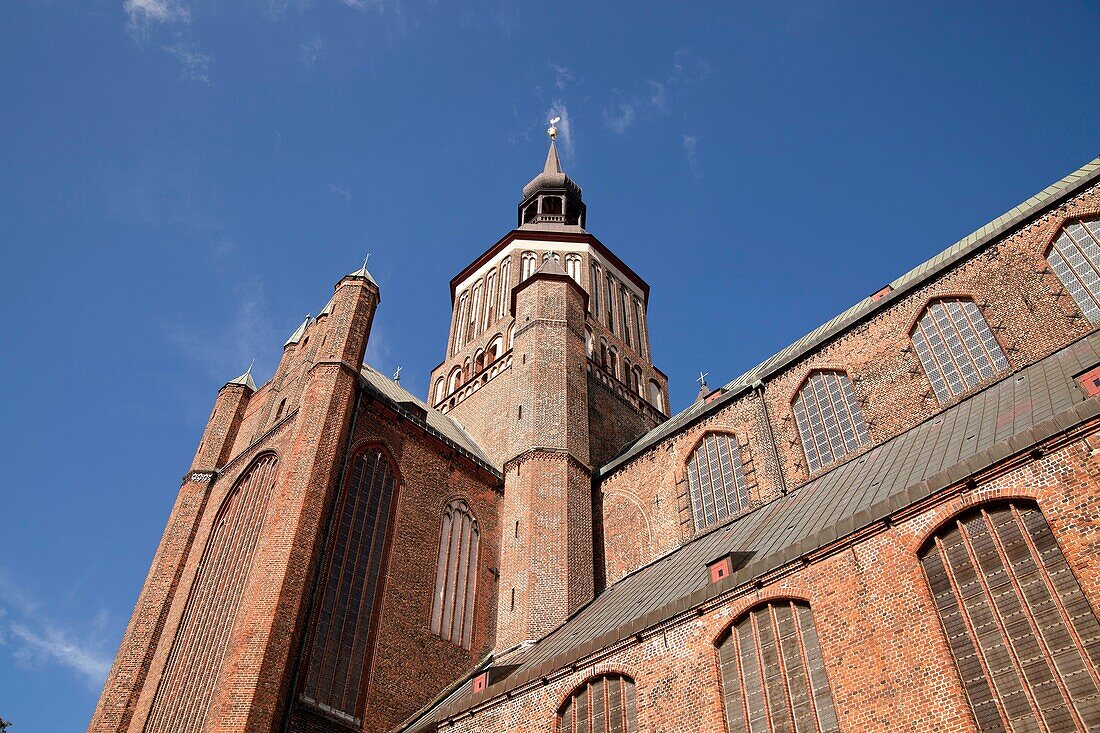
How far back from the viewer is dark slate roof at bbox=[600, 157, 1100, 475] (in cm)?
1858

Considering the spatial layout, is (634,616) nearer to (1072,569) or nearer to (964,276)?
(1072,569)

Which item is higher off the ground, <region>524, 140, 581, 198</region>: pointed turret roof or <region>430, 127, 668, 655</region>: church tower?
<region>524, 140, 581, 198</region>: pointed turret roof

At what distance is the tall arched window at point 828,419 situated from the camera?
19.6m

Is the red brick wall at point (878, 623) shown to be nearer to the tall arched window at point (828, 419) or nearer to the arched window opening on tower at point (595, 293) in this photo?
the tall arched window at point (828, 419)

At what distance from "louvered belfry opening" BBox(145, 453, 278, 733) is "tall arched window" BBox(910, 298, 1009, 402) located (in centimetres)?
1635

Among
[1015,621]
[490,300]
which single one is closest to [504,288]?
[490,300]

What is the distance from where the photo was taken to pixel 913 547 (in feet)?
37.8

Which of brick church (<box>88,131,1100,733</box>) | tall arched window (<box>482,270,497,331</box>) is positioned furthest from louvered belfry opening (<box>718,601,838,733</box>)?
tall arched window (<box>482,270,497,331</box>)

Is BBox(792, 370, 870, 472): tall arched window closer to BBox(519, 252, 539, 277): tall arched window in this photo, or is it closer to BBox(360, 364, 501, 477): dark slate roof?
BBox(360, 364, 501, 477): dark slate roof

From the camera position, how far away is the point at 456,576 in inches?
866

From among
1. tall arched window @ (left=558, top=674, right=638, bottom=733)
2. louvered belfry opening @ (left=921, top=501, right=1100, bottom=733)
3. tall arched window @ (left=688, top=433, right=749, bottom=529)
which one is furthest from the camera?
tall arched window @ (left=688, top=433, right=749, bottom=529)

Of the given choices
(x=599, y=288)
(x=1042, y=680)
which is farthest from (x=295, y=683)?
(x=599, y=288)

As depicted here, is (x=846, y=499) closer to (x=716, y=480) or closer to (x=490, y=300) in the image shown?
(x=716, y=480)

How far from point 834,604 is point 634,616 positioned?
4.95 metres
